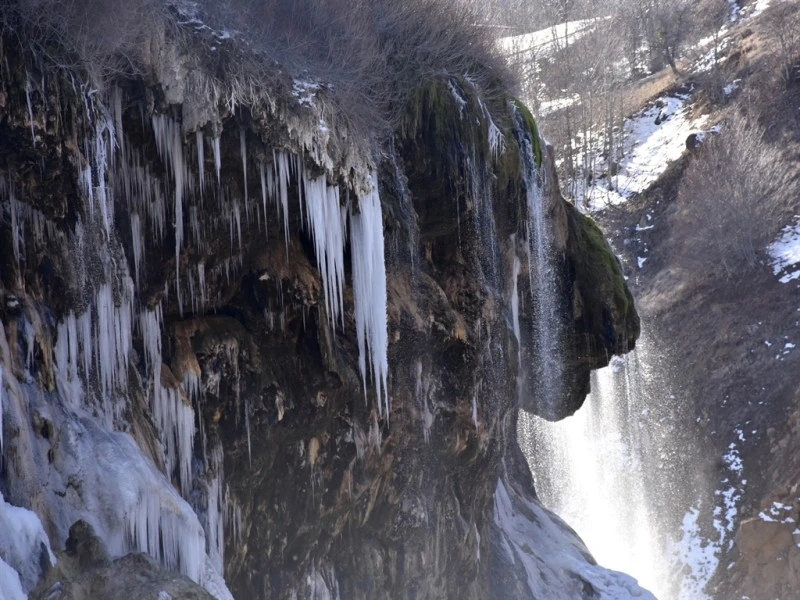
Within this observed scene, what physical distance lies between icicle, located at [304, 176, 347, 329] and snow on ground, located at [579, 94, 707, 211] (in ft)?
113

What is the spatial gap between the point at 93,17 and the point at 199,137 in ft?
5.38

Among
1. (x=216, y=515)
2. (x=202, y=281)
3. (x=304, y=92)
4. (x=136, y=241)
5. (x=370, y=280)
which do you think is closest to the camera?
(x=136, y=241)

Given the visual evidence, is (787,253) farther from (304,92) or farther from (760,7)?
(304,92)

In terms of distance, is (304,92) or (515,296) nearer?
(304,92)

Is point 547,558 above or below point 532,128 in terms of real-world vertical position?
below

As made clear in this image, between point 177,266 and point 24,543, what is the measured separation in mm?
4731

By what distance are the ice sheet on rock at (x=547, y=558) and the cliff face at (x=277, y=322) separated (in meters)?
0.07

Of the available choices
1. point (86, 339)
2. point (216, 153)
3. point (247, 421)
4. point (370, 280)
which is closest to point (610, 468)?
point (370, 280)

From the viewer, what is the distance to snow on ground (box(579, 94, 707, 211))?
45656 millimetres

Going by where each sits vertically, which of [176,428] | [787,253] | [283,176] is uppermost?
[787,253]

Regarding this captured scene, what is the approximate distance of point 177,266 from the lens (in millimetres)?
10836

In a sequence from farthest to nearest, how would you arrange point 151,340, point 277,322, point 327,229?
point 277,322, point 327,229, point 151,340

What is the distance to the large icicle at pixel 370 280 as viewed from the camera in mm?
12844

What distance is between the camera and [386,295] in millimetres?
13672
